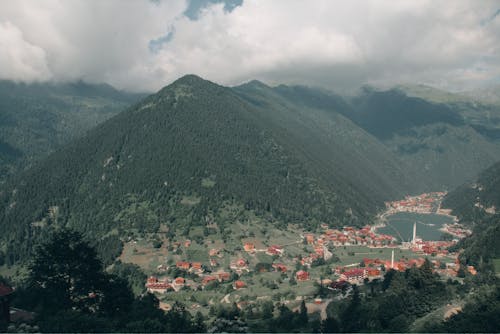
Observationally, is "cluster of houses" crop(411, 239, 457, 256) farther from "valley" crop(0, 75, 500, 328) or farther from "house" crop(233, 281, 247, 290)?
"house" crop(233, 281, 247, 290)

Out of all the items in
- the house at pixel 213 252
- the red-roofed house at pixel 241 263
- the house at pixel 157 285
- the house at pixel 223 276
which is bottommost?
the house at pixel 157 285

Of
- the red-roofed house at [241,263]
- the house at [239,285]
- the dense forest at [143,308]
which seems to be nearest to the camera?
the dense forest at [143,308]

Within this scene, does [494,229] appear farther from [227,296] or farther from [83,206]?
[83,206]

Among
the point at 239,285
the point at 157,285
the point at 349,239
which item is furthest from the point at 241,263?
the point at 349,239

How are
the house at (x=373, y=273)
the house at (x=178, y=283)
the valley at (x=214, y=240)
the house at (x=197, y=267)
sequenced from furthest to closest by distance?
the house at (x=197, y=267), the house at (x=373, y=273), the house at (x=178, y=283), the valley at (x=214, y=240)

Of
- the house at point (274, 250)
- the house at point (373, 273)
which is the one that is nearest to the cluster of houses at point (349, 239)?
the house at point (274, 250)

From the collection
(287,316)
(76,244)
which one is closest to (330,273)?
(287,316)

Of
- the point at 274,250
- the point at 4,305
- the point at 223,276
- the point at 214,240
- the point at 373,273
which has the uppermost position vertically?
the point at 4,305

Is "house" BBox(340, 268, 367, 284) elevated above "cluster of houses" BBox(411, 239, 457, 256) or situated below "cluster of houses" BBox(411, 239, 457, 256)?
below

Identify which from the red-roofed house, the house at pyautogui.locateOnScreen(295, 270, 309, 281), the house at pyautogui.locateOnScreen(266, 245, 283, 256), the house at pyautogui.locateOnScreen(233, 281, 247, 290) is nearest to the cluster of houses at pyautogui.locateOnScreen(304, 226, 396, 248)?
the house at pyautogui.locateOnScreen(266, 245, 283, 256)

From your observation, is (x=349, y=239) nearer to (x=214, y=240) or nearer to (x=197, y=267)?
(x=214, y=240)

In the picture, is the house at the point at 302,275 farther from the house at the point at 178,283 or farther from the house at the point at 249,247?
the house at the point at 178,283
